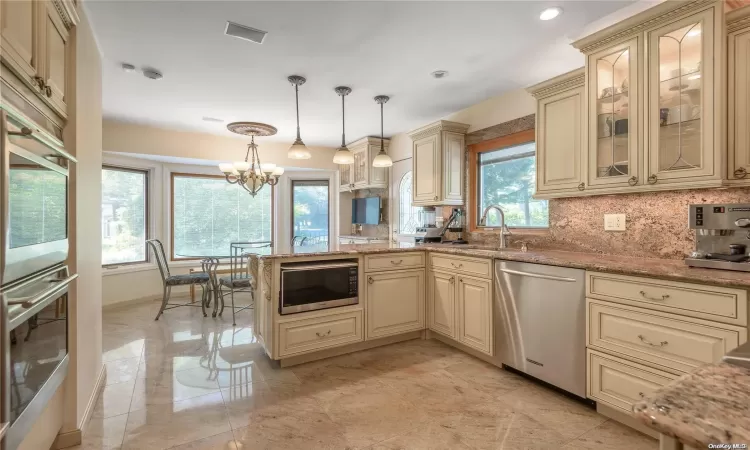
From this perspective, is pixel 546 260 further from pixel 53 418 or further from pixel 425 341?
pixel 53 418

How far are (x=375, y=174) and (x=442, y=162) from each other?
1.56 m

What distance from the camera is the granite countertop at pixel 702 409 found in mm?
460

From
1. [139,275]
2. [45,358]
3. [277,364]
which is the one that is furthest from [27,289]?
[139,275]

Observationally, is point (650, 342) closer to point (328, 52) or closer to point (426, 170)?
point (426, 170)

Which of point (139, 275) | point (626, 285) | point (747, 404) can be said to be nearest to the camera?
point (747, 404)

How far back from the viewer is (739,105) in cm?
183

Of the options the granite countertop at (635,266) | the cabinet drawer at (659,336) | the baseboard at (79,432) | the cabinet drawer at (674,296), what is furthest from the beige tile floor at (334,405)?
the granite countertop at (635,266)

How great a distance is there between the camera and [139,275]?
5.01 metres

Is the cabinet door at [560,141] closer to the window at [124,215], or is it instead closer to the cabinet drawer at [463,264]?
the cabinet drawer at [463,264]

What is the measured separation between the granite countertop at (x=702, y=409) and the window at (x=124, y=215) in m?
5.85

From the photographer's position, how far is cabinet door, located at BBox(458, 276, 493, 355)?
2.71 m

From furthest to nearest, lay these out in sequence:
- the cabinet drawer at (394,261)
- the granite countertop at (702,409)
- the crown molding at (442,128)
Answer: the crown molding at (442,128) < the cabinet drawer at (394,261) < the granite countertop at (702,409)

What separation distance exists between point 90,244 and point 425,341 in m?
2.67

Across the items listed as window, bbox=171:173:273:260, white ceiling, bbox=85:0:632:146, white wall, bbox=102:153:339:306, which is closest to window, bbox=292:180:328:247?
white wall, bbox=102:153:339:306
